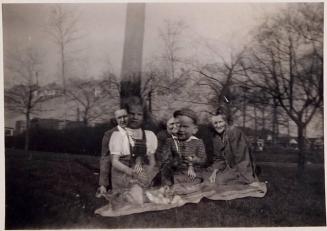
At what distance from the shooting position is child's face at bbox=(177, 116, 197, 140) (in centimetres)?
647

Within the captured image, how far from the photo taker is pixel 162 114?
21.1 ft

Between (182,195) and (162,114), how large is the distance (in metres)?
1.13

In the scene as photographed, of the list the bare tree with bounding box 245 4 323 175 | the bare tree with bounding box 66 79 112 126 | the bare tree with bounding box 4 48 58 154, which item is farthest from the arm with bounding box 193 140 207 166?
the bare tree with bounding box 4 48 58 154

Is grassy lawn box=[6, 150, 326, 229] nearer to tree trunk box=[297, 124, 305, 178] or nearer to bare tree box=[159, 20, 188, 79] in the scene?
tree trunk box=[297, 124, 305, 178]

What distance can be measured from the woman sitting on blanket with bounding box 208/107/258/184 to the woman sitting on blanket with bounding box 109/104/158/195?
33.9 inches

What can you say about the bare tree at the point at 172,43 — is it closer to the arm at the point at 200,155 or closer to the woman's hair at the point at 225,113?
the woman's hair at the point at 225,113

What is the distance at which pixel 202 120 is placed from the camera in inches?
255

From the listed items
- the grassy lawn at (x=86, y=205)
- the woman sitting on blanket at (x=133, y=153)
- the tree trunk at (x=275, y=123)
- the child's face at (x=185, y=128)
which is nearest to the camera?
the grassy lawn at (x=86, y=205)

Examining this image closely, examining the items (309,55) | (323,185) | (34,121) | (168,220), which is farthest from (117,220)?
(309,55)

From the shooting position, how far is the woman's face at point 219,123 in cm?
650

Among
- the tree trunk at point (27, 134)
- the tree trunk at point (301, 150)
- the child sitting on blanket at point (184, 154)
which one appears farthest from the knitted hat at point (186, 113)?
the tree trunk at point (27, 134)

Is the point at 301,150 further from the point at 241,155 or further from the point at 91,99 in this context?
the point at 91,99

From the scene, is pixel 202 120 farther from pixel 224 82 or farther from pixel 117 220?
pixel 117 220

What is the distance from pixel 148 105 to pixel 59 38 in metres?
1.49
